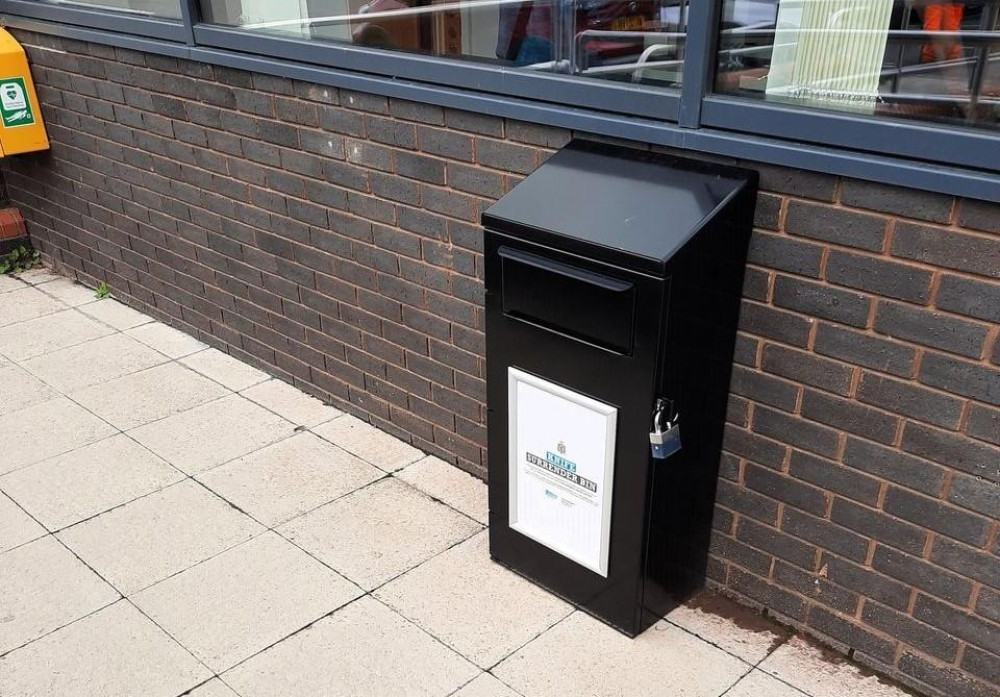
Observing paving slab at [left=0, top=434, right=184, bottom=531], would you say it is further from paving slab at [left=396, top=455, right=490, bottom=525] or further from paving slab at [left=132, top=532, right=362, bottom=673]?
paving slab at [left=396, top=455, right=490, bottom=525]

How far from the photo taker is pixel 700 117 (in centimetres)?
254

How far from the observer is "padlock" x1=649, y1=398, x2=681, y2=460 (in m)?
2.47

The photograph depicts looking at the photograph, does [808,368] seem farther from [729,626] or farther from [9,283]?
[9,283]

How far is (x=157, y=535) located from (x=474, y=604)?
1.23 meters

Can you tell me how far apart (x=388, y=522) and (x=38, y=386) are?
2.14 meters

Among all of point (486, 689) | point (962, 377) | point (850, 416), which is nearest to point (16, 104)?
point (486, 689)

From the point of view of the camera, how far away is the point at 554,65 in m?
2.96

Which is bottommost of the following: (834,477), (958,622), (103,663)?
(103,663)

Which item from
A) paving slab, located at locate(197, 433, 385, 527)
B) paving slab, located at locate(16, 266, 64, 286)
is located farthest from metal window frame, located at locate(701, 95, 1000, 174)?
paving slab, located at locate(16, 266, 64, 286)

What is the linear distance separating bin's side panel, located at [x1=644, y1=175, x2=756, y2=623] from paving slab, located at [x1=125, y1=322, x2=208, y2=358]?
9.73 ft

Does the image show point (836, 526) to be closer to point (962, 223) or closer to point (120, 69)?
point (962, 223)

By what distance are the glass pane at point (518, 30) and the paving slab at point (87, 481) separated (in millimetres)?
1844

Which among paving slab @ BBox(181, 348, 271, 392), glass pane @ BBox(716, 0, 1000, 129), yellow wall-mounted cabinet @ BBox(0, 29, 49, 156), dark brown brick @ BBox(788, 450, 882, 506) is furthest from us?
yellow wall-mounted cabinet @ BBox(0, 29, 49, 156)

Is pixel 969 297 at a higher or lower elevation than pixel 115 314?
higher
